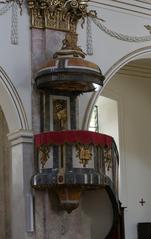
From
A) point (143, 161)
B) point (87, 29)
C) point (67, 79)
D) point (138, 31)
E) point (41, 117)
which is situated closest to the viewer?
point (67, 79)

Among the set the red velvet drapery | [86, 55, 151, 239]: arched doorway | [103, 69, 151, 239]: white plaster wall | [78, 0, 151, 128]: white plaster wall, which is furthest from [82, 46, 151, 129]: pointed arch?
[103, 69, 151, 239]: white plaster wall

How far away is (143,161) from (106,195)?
4.00 metres

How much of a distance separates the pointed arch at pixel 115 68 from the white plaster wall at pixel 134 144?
7.62 ft

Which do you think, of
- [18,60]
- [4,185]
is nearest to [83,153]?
[18,60]

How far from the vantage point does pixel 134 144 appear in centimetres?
1138

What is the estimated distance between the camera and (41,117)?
7.61 metres

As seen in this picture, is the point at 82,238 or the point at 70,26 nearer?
the point at 82,238

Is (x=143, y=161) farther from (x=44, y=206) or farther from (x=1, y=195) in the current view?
(x=44, y=206)

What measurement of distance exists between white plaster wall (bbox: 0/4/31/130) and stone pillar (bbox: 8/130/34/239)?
268mm

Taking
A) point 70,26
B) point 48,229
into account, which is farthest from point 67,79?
point 48,229

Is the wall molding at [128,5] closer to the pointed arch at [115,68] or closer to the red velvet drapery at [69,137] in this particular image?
the pointed arch at [115,68]

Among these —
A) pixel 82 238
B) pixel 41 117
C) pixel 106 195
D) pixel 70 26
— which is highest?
pixel 70 26

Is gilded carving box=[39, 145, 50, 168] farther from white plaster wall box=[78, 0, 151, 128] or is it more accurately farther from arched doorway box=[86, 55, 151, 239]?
arched doorway box=[86, 55, 151, 239]

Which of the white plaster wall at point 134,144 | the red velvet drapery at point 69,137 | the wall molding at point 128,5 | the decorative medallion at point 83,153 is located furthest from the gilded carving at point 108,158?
the white plaster wall at point 134,144
